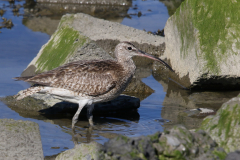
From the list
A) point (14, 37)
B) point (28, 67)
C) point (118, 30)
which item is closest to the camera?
point (28, 67)

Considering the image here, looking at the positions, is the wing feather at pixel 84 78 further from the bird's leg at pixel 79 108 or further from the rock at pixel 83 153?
the rock at pixel 83 153

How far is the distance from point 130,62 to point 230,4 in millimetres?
2916

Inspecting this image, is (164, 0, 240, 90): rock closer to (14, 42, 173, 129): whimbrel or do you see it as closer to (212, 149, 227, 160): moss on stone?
(14, 42, 173, 129): whimbrel

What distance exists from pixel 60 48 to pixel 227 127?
5.64 m

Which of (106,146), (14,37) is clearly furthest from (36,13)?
(106,146)

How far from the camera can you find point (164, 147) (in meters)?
4.29

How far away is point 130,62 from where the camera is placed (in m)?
7.46

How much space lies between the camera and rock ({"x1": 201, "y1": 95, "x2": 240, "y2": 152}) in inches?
185

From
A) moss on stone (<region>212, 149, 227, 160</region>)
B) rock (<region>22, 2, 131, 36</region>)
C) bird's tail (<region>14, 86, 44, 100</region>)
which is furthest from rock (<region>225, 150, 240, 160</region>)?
rock (<region>22, 2, 131, 36</region>)

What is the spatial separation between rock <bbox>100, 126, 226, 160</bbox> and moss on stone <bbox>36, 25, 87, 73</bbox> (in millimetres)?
4747

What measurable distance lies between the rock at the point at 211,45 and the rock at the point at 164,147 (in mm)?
4066

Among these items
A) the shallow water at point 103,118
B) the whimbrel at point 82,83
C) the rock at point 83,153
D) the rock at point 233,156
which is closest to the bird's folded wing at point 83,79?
the whimbrel at point 82,83

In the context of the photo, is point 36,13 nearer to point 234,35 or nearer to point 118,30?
point 118,30

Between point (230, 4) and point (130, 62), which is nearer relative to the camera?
point (130, 62)
